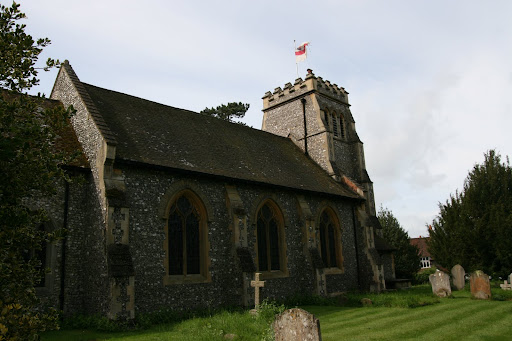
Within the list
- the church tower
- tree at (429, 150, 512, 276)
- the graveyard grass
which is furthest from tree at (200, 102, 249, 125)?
the graveyard grass

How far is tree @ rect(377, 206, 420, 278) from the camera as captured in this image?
2984 centimetres

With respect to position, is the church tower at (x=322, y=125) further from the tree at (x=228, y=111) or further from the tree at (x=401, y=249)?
the tree at (x=228, y=111)

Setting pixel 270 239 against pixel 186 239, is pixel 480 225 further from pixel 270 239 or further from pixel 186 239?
pixel 186 239

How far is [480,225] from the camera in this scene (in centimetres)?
2486

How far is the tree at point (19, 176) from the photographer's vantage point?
520 cm

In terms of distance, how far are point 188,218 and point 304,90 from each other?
15.1m

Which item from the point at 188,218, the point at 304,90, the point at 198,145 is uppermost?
the point at 304,90

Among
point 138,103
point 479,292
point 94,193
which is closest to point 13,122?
point 94,193

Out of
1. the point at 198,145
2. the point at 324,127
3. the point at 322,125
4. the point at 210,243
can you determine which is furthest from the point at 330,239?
the point at 198,145

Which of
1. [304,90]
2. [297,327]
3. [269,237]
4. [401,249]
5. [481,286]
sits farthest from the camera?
[401,249]

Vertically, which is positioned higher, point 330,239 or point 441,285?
point 330,239

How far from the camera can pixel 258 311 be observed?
1258cm

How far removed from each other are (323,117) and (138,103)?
1211 centimetres

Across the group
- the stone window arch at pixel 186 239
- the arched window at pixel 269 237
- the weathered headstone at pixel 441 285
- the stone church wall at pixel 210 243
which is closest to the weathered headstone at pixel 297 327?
the stone church wall at pixel 210 243
